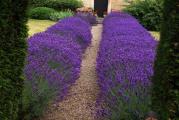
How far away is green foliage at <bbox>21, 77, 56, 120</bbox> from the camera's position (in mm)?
5816

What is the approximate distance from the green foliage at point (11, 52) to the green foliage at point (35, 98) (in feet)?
1.72

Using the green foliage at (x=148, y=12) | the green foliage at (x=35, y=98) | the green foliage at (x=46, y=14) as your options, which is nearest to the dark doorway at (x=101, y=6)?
the green foliage at (x=148, y=12)

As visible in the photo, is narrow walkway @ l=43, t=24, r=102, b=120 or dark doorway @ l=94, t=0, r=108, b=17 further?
dark doorway @ l=94, t=0, r=108, b=17

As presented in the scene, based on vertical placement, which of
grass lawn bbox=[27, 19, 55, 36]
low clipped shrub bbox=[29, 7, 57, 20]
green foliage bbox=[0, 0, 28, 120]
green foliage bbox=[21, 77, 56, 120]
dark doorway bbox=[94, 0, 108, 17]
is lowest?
dark doorway bbox=[94, 0, 108, 17]

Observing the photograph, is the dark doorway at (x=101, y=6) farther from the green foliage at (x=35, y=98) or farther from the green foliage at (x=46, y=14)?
the green foliage at (x=35, y=98)

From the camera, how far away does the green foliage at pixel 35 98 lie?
5816 millimetres

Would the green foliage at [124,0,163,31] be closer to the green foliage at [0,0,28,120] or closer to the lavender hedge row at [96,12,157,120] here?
the lavender hedge row at [96,12,157,120]

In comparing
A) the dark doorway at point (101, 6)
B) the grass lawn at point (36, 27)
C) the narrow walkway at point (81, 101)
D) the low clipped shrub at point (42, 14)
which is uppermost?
the narrow walkway at point (81, 101)

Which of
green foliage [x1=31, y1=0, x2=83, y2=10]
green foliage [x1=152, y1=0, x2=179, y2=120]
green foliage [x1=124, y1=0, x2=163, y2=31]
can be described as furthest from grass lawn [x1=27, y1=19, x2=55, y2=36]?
green foliage [x1=152, y1=0, x2=179, y2=120]

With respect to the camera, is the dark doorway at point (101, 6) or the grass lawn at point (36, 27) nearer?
the grass lawn at point (36, 27)

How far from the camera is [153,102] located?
4875 mm

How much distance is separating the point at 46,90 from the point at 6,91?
1.21 m

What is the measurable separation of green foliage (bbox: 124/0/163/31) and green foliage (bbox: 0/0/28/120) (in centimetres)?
2126

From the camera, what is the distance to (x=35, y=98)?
5883mm
